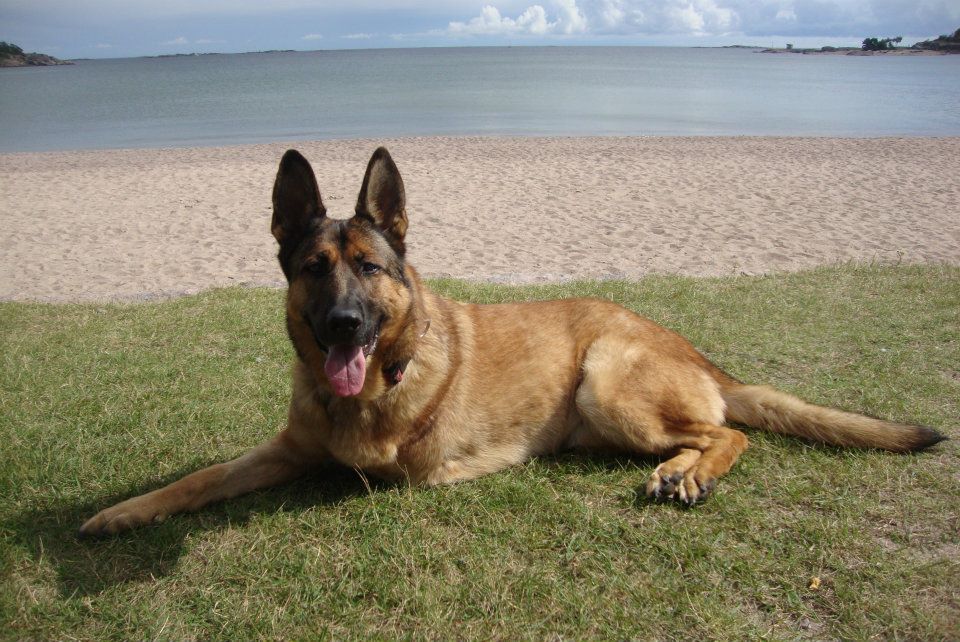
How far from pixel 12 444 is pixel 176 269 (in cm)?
662

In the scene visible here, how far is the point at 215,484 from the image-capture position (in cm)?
428

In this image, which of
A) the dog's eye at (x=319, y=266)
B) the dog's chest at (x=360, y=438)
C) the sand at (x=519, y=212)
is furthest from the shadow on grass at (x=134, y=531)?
the sand at (x=519, y=212)

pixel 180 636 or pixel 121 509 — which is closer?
pixel 180 636

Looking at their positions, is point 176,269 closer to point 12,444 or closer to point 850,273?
point 12,444

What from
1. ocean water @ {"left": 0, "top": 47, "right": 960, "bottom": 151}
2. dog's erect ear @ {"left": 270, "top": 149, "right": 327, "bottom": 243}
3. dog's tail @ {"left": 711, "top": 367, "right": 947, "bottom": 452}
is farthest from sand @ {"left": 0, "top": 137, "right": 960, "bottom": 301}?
ocean water @ {"left": 0, "top": 47, "right": 960, "bottom": 151}

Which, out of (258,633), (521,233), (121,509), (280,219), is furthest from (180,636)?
(521,233)

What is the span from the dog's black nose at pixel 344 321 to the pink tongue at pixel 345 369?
17cm

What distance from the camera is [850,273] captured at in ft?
32.1

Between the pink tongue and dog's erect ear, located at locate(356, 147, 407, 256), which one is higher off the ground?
dog's erect ear, located at locate(356, 147, 407, 256)

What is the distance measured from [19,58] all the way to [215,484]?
187m

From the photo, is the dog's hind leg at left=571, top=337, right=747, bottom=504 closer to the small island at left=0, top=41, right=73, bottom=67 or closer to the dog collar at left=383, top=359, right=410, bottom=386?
the dog collar at left=383, top=359, right=410, bottom=386

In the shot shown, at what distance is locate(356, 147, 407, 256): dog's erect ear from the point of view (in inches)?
165

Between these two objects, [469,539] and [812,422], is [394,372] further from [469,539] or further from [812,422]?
[812,422]

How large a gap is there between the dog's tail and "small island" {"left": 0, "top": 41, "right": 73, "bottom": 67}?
160 metres
